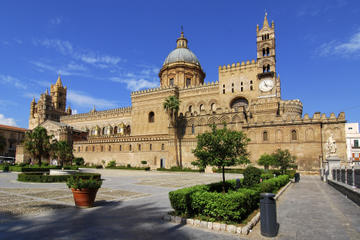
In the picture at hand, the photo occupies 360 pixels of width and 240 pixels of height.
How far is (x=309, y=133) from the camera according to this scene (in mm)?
35156

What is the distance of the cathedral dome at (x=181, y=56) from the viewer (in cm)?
5578

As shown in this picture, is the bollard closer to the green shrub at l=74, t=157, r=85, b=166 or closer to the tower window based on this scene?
the tower window

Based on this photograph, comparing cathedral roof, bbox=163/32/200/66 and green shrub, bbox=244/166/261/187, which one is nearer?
green shrub, bbox=244/166/261/187

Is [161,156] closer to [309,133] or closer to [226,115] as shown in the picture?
[226,115]

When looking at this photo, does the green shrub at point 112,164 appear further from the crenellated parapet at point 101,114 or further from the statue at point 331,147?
the statue at point 331,147

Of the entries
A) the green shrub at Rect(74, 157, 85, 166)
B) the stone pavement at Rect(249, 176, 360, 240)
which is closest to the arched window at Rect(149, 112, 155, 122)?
the green shrub at Rect(74, 157, 85, 166)

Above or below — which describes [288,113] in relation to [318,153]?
above

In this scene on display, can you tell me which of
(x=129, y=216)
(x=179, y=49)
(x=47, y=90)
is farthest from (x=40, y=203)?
(x=47, y=90)

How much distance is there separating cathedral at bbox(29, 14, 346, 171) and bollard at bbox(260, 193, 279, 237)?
31969 millimetres

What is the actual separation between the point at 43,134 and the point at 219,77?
3218cm

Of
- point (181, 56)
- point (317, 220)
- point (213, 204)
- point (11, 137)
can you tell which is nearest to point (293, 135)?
point (317, 220)

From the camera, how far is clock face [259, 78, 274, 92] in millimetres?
41750

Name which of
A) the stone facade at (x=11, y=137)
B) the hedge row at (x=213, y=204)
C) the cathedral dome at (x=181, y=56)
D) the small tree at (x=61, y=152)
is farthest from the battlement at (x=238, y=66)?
the stone facade at (x=11, y=137)

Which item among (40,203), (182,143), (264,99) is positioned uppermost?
(264,99)
